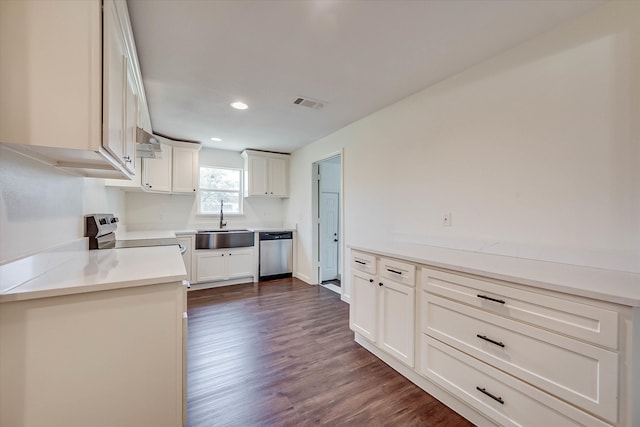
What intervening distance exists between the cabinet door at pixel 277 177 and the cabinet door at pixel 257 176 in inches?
3.9

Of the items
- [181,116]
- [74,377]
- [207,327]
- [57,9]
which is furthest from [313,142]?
[74,377]

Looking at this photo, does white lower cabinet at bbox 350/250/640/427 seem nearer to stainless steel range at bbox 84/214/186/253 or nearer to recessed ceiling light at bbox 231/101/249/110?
recessed ceiling light at bbox 231/101/249/110

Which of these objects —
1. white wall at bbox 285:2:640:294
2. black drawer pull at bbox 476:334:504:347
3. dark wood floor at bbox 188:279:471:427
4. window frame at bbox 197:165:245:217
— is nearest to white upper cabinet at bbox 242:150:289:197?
window frame at bbox 197:165:245:217

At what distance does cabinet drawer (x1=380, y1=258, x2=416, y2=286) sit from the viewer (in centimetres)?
187

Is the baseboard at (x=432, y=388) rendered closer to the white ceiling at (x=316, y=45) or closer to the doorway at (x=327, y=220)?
the doorway at (x=327, y=220)

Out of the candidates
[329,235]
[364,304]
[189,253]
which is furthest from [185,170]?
[364,304]

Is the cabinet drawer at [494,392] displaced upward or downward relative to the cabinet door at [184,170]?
downward

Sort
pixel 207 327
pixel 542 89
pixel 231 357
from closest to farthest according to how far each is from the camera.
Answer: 1. pixel 542 89
2. pixel 231 357
3. pixel 207 327

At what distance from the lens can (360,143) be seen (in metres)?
3.31

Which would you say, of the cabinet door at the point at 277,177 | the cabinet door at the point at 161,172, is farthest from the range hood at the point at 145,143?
the cabinet door at the point at 277,177

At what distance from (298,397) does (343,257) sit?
1.97 meters

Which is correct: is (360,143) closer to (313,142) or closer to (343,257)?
(313,142)

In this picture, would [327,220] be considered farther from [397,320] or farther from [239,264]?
[397,320]

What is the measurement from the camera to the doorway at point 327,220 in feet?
14.6
